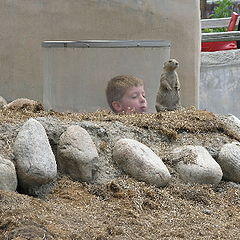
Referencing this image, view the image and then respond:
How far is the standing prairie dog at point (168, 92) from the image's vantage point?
843 centimetres

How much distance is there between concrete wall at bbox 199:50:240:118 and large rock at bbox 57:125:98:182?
6509 mm

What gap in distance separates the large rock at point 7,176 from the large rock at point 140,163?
1107mm

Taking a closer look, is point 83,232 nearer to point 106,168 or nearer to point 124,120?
point 106,168

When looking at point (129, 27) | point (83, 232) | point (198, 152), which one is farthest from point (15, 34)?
point (83, 232)

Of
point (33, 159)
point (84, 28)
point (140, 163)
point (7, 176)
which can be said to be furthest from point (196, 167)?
point (84, 28)

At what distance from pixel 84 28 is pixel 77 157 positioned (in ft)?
15.6

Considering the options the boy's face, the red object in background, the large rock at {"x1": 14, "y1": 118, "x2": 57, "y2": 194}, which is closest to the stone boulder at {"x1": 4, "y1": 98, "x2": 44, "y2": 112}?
the boy's face

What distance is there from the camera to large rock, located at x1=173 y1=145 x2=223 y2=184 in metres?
7.12

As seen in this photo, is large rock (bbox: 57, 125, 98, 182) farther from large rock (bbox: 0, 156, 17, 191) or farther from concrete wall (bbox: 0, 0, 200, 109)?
concrete wall (bbox: 0, 0, 200, 109)

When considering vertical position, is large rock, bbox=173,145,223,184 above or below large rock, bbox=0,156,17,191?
below

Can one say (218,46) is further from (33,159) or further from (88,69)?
(33,159)

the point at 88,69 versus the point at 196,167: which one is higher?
the point at 88,69

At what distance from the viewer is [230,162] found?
24.5 ft

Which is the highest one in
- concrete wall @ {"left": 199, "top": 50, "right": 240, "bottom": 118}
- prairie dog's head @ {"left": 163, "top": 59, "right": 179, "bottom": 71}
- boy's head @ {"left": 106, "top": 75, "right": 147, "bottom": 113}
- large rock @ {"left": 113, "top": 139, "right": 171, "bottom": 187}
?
prairie dog's head @ {"left": 163, "top": 59, "right": 179, "bottom": 71}
